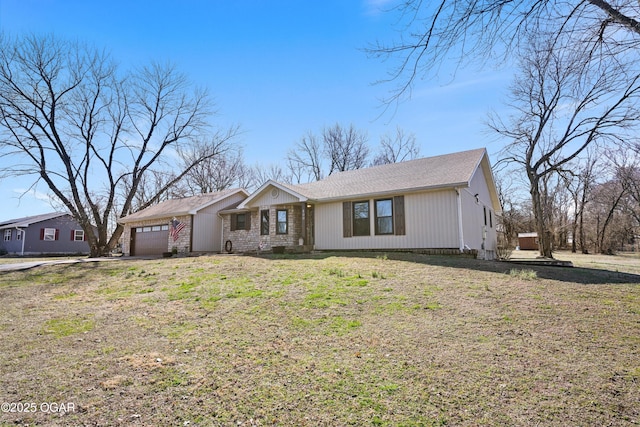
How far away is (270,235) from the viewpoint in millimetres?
16609

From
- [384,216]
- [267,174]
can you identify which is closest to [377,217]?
[384,216]

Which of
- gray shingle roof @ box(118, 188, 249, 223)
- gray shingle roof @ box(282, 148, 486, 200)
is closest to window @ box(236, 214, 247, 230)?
gray shingle roof @ box(118, 188, 249, 223)

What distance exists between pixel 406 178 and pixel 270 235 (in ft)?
23.0

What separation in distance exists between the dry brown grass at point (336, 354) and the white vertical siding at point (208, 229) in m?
11.5

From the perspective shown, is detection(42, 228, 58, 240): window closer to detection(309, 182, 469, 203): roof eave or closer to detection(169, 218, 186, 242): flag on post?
detection(169, 218, 186, 242): flag on post

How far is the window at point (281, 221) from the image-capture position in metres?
16.5

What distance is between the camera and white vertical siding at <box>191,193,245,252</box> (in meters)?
19.2

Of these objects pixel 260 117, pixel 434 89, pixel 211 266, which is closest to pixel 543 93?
pixel 260 117

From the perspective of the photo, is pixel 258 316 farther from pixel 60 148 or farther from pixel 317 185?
pixel 60 148

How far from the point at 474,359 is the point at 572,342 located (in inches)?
55.6

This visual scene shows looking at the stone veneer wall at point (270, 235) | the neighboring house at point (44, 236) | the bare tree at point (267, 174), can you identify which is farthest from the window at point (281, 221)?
the neighboring house at point (44, 236)

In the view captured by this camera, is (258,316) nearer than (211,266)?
Yes

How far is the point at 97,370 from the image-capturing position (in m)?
3.88

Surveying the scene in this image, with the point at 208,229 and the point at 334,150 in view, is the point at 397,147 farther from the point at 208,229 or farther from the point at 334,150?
the point at 208,229
